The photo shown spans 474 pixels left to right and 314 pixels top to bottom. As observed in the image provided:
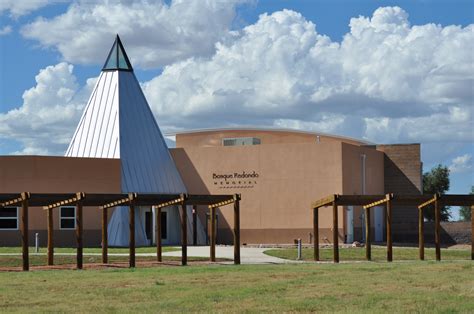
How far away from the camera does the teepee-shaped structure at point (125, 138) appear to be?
49.1 m

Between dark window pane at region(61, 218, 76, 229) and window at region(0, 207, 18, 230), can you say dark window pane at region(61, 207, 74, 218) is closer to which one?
dark window pane at region(61, 218, 76, 229)

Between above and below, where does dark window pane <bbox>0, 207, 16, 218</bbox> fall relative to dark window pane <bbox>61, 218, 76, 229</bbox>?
above

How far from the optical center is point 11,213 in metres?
46.6

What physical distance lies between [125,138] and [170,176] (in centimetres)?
346

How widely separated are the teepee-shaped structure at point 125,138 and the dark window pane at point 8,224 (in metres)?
4.74

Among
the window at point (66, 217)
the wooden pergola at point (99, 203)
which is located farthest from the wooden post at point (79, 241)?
the window at point (66, 217)

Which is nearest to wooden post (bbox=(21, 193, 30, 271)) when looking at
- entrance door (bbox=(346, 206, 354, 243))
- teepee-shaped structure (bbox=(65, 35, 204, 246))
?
teepee-shaped structure (bbox=(65, 35, 204, 246))

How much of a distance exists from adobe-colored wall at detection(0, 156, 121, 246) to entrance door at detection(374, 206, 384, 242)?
597 inches

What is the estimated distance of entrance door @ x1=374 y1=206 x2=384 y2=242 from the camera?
178 feet

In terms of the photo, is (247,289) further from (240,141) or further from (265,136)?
(265,136)

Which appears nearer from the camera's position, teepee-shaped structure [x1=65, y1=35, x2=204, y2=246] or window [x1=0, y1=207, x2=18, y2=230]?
window [x1=0, y1=207, x2=18, y2=230]

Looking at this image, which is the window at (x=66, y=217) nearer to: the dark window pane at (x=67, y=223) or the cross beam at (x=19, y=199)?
the dark window pane at (x=67, y=223)

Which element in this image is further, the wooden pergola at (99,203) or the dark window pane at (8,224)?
the dark window pane at (8,224)

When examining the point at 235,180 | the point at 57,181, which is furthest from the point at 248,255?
the point at 235,180
